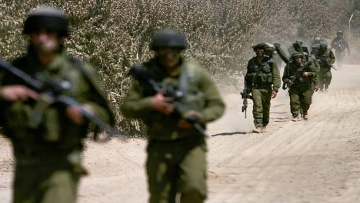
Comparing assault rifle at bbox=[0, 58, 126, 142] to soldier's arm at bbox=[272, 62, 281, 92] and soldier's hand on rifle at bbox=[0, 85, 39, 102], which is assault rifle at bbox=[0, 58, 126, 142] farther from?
soldier's arm at bbox=[272, 62, 281, 92]

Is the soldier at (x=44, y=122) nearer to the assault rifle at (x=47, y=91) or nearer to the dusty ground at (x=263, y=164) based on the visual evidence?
the assault rifle at (x=47, y=91)

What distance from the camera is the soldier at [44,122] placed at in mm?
4035

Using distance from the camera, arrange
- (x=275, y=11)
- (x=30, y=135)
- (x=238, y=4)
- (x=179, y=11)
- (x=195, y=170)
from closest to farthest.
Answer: (x=30, y=135)
(x=195, y=170)
(x=179, y=11)
(x=238, y=4)
(x=275, y=11)

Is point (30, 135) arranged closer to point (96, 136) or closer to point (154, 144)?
point (96, 136)

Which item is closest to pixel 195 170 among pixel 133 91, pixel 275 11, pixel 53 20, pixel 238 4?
pixel 133 91

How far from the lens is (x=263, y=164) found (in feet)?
36.2

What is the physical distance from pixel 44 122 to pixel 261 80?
1091 centimetres

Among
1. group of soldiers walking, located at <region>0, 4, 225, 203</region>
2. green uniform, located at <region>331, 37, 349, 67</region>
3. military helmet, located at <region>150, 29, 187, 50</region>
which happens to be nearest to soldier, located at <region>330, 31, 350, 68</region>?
green uniform, located at <region>331, 37, 349, 67</region>

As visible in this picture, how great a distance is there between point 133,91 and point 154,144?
426 mm

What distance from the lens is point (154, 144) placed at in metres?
5.04

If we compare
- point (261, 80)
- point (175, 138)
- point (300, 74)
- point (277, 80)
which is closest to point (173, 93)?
point (175, 138)

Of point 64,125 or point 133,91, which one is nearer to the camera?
point 64,125

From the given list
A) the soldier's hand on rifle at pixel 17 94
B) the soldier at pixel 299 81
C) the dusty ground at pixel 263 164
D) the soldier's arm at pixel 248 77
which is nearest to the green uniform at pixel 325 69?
the dusty ground at pixel 263 164

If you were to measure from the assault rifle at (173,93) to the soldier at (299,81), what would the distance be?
40.3 ft
